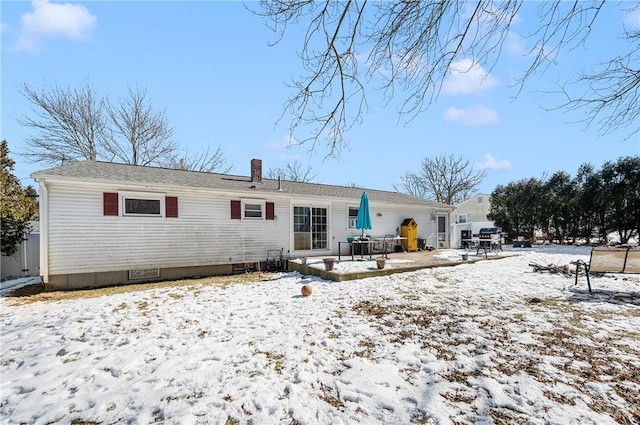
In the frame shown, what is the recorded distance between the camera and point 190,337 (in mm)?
4191

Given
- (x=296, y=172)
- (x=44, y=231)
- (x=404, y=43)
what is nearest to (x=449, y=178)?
(x=296, y=172)

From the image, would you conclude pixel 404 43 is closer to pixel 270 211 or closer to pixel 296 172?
pixel 270 211

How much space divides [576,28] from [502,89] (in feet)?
2.75

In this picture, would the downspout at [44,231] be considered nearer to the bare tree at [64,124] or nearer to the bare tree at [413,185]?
the bare tree at [64,124]

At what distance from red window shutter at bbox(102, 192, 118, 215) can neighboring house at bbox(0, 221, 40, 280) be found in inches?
160

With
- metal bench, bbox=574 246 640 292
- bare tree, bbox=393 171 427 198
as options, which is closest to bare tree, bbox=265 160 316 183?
bare tree, bbox=393 171 427 198

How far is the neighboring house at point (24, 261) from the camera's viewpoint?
9.95 metres

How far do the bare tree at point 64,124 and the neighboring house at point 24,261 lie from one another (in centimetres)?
1109

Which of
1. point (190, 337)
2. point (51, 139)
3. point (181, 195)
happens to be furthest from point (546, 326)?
point (51, 139)

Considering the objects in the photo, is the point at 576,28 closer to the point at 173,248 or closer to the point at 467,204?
the point at 173,248

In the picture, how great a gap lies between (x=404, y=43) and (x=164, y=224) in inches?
339

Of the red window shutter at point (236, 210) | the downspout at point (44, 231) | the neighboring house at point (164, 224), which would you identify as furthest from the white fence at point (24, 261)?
the red window shutter at point (236, 210)

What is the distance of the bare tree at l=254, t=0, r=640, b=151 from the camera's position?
322 centimetres

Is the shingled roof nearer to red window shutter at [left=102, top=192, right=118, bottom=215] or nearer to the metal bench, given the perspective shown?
red window shutter at [left=102, top=192, right=118, bottom=215]
